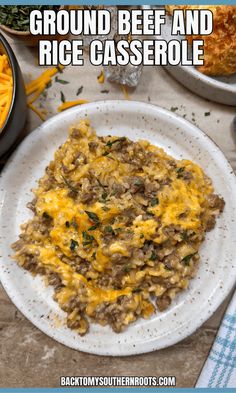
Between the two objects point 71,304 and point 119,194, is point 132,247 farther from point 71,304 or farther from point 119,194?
point 71,304

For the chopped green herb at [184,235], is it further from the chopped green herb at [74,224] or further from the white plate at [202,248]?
the chopped green herb at [74,224]

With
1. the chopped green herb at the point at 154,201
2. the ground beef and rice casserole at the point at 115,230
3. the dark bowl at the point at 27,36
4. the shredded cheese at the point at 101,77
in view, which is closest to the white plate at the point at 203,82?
the shredded cheese at the point at 101,77

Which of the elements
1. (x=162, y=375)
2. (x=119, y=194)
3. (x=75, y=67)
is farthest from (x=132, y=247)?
(x=75, y=67)

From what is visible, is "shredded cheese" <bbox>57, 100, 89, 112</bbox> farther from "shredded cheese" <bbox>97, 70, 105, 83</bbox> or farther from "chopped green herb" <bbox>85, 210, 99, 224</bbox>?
"chopped green herb" <bbox>85, 210, 99, 224</bbox>

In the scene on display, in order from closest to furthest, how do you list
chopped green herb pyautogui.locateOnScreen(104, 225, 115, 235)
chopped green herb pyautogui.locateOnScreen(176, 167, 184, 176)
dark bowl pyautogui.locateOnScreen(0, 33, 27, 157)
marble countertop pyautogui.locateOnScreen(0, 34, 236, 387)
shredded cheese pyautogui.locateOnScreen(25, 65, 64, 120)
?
chopped green herb pyautogui.locateOnScreen(104, 225, 115, 235)
dark bowl pyautogui.locateOnScreen(0, 33, 27, 157)
chopped green herb pyautogui.locateOnScreen(176, 167, 184, 176)
marble countertop pyautogui.locateOnScreen(0, 34, 236, 387)
shredded cheese pyautogui.locateOnScreen(25, 65, 64, 120)

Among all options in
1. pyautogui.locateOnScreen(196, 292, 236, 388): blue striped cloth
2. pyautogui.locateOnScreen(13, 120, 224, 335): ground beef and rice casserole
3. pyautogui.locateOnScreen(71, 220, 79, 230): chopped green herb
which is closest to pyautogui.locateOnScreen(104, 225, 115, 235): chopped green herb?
pyautogui.locateOnScreen(13, 120, 224, 335): ground beef and rice casserole

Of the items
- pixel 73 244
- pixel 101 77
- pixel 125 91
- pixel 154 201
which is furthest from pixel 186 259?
pixel 101 77
